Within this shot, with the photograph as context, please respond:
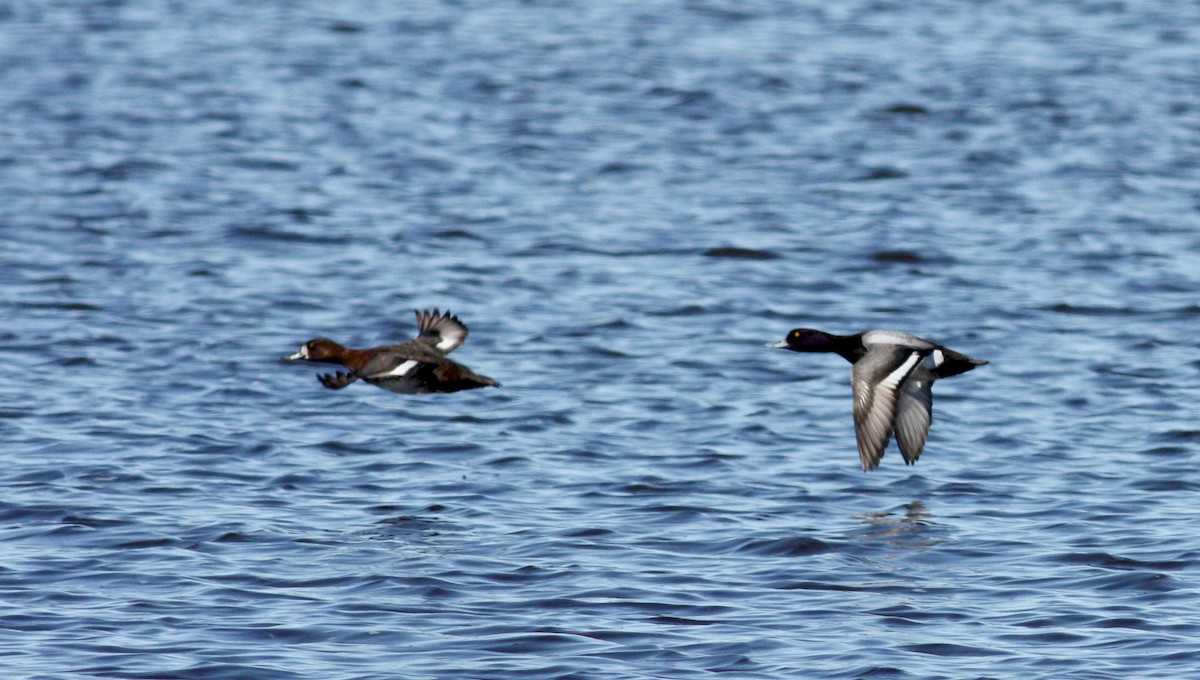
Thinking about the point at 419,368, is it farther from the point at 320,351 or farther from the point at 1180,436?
the point at 1180,436

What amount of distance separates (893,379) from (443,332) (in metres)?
2.74

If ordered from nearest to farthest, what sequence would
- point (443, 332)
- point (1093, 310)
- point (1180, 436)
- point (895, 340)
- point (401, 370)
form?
point (401, 370) < point (895, 340) < point (443, 332) < point (1180, 436) < point (1093, 310)

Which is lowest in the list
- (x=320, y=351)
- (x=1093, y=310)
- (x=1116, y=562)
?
(x=1093, y=310)

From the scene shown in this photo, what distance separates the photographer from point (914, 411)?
11.1 metres

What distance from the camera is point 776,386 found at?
13648 mm

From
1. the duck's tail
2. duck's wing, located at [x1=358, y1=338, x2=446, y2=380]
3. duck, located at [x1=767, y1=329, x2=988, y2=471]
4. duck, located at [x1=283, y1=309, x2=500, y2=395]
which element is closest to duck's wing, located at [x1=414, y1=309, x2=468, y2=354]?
duck, located at [x1=283, y1=309, x2=500, y2=395]

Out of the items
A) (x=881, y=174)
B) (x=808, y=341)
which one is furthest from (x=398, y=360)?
(x=881, y=174)

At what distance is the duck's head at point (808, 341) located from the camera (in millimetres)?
11562

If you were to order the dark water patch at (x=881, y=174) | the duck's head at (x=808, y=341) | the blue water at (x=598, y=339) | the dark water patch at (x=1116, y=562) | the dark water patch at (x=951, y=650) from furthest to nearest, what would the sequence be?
the dark water patch at (x=881, y=174), the duck's head at (x=808, y=341), the dark water patch at (x=1116, y=562), the blue water at (x=598, y=339), the dark water patch at (x=951, y=650)

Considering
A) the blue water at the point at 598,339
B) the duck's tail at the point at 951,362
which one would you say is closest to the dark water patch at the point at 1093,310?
the blue water at the point at 598,339

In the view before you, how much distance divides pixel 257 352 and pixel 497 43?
591 inches

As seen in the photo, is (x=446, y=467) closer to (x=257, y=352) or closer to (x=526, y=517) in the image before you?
(x=526, y=517)

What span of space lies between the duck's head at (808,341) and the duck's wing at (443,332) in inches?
75.8

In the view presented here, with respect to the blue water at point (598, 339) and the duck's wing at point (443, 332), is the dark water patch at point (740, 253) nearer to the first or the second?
the blue water at point (598, 339)
